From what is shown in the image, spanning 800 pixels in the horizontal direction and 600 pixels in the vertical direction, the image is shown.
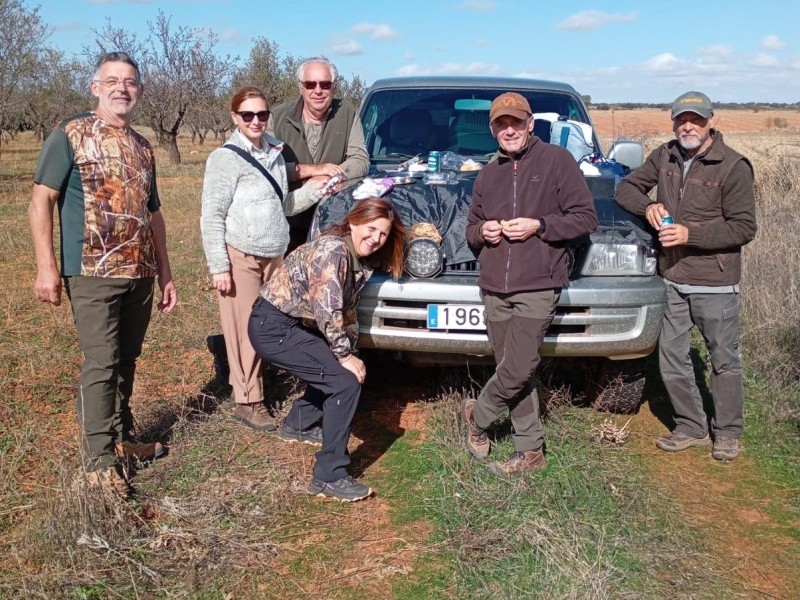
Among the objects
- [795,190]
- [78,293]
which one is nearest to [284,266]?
[78,293]

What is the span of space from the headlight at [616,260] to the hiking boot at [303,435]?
1.69m

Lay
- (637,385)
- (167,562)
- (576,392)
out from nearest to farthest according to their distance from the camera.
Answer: (167,562) → (637,385) → (576,392)

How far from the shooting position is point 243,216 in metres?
3.75

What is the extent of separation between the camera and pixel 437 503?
322 cm

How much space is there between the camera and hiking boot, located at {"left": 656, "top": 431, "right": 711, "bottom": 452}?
3945 millimetres

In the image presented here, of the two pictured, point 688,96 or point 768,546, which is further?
point 688,96

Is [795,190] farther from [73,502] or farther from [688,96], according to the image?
[73,502]

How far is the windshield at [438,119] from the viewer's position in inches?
203

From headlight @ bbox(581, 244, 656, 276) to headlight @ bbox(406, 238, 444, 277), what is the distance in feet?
2.55

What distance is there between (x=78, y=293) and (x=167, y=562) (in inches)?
48.3

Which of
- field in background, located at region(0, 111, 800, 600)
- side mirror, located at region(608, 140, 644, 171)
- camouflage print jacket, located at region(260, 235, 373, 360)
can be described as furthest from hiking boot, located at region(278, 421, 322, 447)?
side mirror, located at region(608, 140, 644, 171)

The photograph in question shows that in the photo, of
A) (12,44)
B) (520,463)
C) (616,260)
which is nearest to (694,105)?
(616,260)

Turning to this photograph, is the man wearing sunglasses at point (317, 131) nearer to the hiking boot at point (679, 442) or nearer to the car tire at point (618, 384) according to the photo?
the car tire at point (618, 384)

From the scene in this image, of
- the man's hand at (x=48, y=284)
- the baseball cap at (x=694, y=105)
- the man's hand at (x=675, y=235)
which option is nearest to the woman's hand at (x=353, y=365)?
the man's hand at (x=48, y=284)
